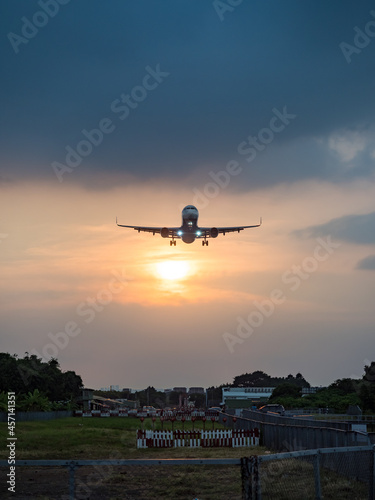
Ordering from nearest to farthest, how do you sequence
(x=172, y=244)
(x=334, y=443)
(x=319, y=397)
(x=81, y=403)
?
1. (x=334, y=443)
2. (x=172, y=244)
3. (x=319, y=397)
4. (x=81, y=403)

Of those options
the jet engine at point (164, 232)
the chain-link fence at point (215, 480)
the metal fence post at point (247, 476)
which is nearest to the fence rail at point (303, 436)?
the chain-link fence at point (215, 480)

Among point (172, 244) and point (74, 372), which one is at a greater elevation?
point (172, 244)

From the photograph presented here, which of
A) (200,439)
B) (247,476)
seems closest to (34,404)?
(200,439)

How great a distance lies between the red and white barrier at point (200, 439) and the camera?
107ft

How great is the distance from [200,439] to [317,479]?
21.8 metres

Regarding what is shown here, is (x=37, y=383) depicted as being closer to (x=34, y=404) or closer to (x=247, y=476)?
(x=34, y=404)

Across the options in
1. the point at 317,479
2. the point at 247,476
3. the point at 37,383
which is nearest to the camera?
the point at 247,476

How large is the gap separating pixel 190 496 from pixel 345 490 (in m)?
3.55

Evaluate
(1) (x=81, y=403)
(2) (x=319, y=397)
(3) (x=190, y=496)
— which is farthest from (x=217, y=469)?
(1) (x=81, y=403)

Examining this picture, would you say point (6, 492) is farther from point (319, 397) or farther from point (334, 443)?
point (319, 397)

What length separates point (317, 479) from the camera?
1167 cm

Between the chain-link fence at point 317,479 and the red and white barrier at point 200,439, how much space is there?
47.8 feet

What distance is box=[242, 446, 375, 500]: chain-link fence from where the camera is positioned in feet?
32.4

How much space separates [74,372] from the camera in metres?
146
